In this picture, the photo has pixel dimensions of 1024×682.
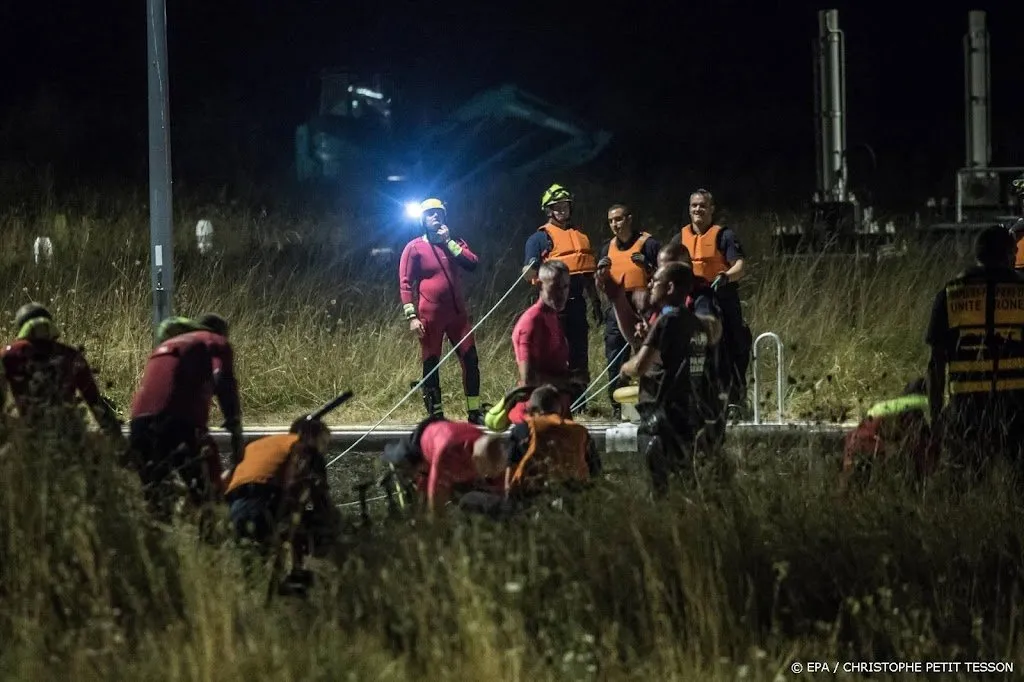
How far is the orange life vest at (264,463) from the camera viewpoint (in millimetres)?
7586

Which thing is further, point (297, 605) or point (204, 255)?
point (204, 255)

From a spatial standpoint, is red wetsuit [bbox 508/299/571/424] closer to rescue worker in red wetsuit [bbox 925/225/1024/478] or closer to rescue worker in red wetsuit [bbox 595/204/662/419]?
rescue worker in red wetsuit [bbox 595/204/662/419]

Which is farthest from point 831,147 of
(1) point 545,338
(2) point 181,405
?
(2) point 181,405

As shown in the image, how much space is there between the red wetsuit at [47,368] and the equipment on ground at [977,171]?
594 inches

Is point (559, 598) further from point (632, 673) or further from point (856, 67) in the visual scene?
point (856, 67)

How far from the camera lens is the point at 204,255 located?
21.3 metres

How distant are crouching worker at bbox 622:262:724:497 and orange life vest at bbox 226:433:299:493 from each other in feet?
6.17

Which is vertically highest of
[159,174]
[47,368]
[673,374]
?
[159,174]

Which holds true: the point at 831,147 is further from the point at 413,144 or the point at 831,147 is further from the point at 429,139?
the point at 429,139

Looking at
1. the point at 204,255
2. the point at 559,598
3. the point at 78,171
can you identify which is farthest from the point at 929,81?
the point at 559,598

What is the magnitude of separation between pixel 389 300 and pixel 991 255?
10.3m

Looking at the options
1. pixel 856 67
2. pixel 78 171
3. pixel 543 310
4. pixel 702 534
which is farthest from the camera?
pixel 856 67

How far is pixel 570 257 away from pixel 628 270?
75cm

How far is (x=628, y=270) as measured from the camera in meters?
A: 12.8
